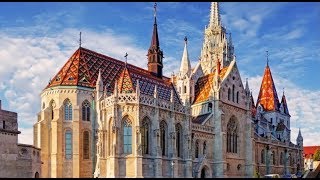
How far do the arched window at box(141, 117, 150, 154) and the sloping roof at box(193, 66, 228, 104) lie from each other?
11991 mm

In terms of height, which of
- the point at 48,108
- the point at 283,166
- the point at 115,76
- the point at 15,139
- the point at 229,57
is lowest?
the point at 283,166

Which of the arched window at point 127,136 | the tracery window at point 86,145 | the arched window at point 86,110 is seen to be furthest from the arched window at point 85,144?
the arched window at point 127,136

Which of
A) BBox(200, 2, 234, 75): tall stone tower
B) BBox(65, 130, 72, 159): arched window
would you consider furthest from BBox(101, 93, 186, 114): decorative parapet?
BBox(200, 2, 234, 75): tall stone tower

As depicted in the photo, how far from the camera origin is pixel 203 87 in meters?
52.4

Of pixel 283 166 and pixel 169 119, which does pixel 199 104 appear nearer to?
pixel 169 119

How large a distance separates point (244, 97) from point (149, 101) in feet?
55.6

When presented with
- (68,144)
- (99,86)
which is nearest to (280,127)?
(99,86)

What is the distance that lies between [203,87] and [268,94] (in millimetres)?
32290

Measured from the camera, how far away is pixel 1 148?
34.2 metres

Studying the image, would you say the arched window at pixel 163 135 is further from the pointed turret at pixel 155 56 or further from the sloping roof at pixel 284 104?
the sloping roof at pixel 284 104

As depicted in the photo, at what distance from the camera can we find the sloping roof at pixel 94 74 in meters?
45.8

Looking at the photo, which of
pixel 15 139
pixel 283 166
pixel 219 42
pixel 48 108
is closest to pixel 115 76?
pixel 48 108

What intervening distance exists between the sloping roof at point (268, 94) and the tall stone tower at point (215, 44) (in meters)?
7.18

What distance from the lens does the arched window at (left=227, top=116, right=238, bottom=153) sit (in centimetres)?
5012
